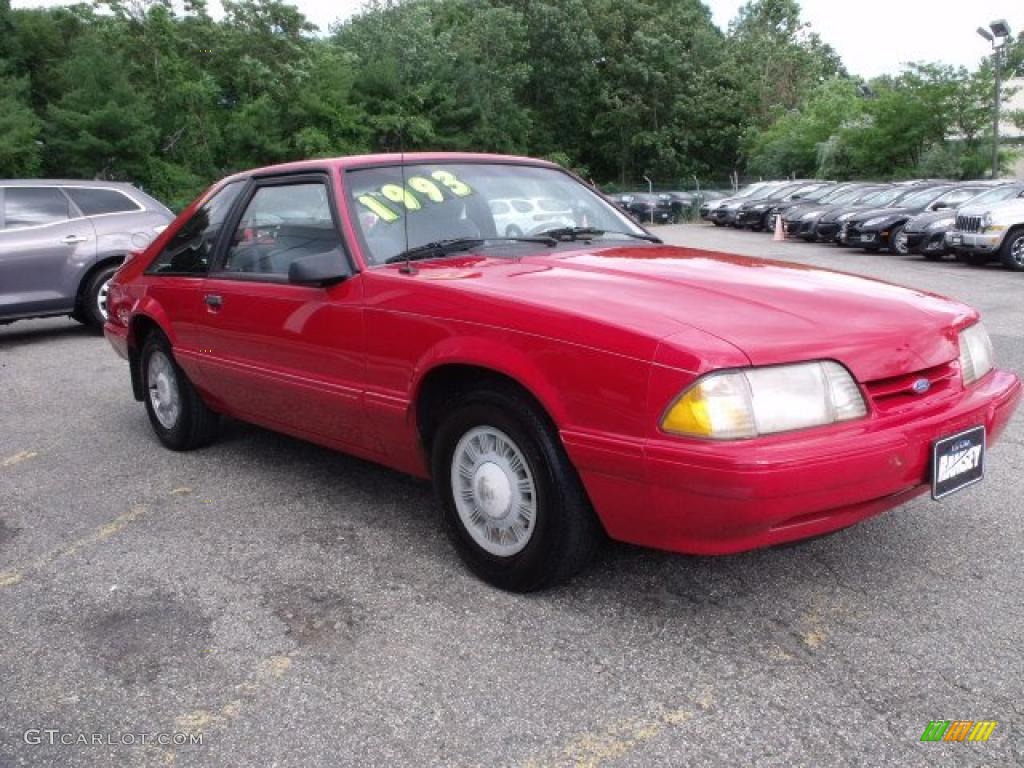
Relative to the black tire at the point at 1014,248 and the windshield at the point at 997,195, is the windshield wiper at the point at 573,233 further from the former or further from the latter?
the windshield at the point at 997,195

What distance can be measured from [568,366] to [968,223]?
15005 mm

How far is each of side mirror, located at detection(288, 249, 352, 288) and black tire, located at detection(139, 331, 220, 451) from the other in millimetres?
1635

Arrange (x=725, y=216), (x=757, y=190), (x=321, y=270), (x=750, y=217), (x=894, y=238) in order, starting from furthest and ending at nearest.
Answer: (x=757, y=190), (x=725, y=216), (x=750, y=217), (x=894, y=238), (x=321, y=270)

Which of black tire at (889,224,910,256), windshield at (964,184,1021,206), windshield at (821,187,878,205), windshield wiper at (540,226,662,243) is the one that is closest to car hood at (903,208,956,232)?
windshield at (964,184,1021,206)

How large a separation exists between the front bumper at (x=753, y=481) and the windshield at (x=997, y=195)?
15.7 meters

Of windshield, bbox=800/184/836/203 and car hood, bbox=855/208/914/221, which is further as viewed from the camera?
windshield, bbox=800/184/836/203

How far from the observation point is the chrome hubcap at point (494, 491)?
3.21 meters

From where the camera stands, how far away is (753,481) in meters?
2.65

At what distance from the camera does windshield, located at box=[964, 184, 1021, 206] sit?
16719mm

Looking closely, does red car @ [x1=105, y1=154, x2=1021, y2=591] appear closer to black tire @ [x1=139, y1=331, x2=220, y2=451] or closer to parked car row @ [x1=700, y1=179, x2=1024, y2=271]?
black tire @ [x1=139, y1=331, x2=220, y2=451]

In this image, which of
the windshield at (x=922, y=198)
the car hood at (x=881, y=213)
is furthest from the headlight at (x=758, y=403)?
the windshield at (x=922, y=198)

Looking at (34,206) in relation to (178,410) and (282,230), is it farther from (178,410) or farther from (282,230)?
(282,230)

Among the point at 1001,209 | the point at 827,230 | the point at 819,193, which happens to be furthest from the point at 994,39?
the point at 1001,209

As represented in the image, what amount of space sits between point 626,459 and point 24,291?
837 cm
